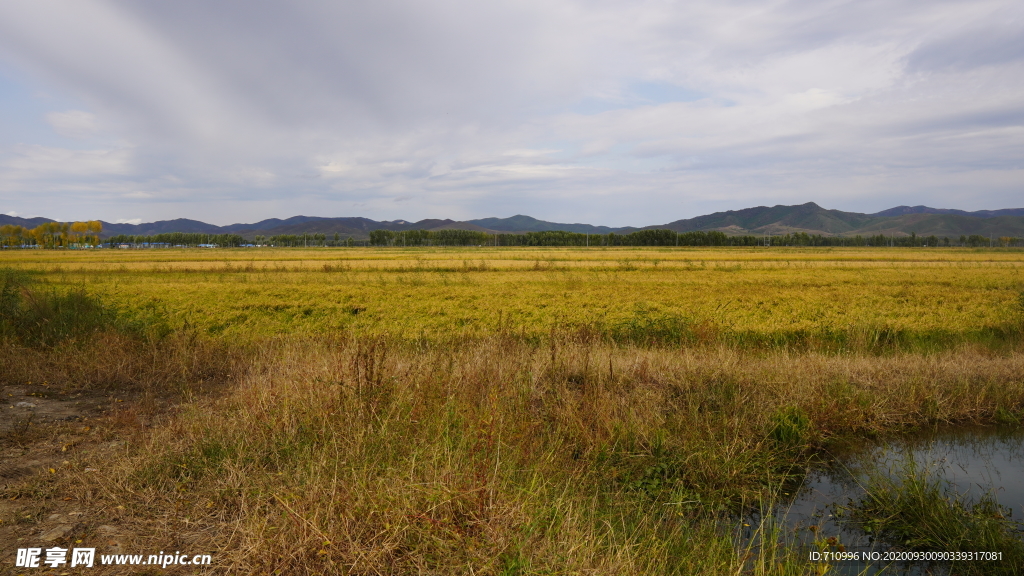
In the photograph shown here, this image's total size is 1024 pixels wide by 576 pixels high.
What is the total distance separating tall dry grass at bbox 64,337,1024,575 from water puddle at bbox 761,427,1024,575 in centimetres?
43

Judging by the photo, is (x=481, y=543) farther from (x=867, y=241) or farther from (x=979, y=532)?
(x=867, y=241)

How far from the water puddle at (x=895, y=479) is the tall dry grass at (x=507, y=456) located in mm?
430

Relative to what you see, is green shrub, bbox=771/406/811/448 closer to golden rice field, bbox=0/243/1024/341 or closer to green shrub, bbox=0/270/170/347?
golden rice field, bbox=0/243/1024/341

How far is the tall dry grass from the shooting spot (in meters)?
4.16

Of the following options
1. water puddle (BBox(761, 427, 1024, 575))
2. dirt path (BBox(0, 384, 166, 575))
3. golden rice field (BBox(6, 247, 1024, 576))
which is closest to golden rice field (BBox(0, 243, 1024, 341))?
golden rice field (BBox(6, 247, 1024, 576))

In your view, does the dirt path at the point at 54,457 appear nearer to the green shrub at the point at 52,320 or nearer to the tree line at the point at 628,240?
the green shrub at the point at 52,320

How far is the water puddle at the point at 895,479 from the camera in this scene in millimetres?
6156

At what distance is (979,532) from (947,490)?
1.45 meters

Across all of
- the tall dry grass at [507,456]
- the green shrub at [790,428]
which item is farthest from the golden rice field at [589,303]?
the green shrub at [790,428]

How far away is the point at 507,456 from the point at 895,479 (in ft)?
20.2

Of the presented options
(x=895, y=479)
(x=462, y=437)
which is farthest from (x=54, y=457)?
(x=895, y=479)

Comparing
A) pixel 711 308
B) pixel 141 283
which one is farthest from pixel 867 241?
pixel 141 283

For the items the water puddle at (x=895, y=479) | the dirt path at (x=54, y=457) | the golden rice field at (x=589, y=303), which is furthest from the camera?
the golden rice field at (x=589, y=303)

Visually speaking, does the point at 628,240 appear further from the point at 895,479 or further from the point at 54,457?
the point at 54,457
